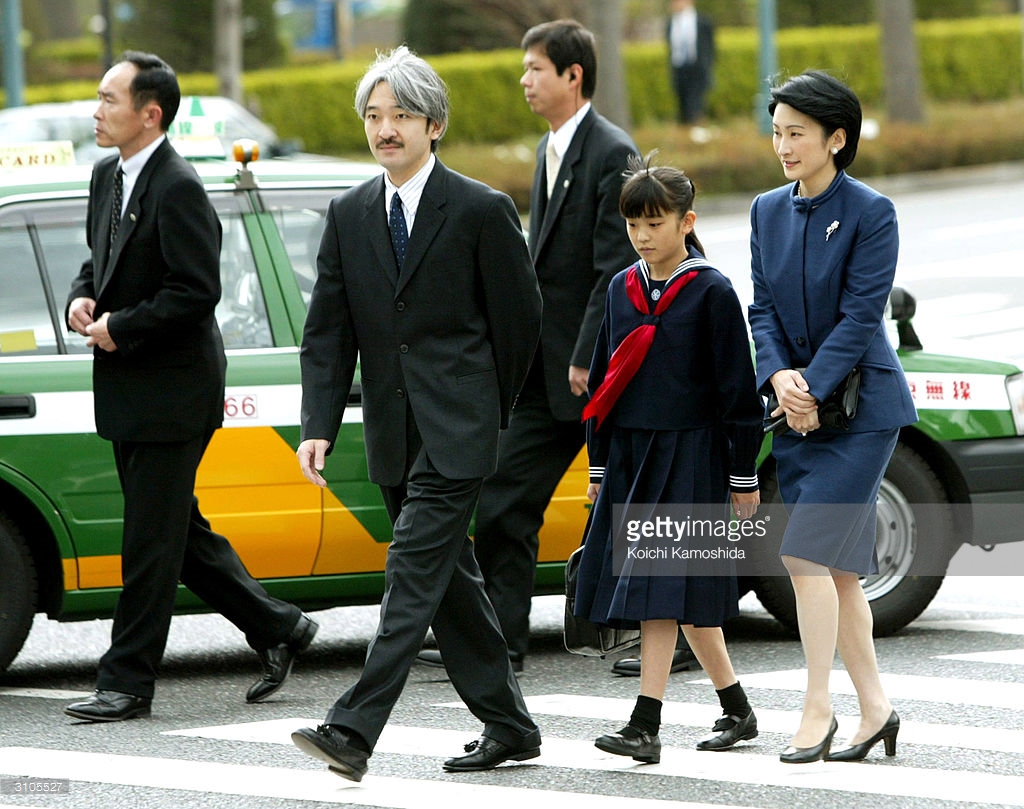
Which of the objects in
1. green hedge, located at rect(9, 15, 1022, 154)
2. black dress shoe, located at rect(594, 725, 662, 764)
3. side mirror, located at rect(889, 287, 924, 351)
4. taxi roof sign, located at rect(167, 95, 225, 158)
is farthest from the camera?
green hedge, located at rect(9, 15, 1022, 154)

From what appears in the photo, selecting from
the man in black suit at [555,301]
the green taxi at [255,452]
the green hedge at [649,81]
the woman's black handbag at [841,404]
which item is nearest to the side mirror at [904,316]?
the green taxi at [255,452]

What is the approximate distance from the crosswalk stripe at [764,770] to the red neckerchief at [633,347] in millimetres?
936

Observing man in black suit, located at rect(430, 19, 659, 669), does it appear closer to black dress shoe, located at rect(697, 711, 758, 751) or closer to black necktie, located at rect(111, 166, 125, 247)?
black dress shoe, located at rect(697, 711, 758, 751)

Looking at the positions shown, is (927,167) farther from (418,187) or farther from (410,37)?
(418,187)

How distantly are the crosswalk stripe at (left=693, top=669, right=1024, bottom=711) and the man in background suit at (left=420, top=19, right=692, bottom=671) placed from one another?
0.76 metres

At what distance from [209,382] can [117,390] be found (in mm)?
277

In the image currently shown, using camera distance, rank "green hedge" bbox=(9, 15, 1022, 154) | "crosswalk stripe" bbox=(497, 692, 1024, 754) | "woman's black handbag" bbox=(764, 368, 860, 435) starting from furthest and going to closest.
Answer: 1. "green hedge" bbox=(9, 15, 1022, 154)
2. "crosswalk stripe" bbox=(497, 692, 1024, 754)
3. "woman's black handbag" bbox=(764, 368, 860, 435)

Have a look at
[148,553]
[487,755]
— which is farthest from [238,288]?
[487,755]

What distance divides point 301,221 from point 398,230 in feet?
5.21

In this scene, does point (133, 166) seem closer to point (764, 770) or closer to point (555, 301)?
point (555, 301)

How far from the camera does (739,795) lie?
4.66 m

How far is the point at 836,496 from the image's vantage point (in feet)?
15.9

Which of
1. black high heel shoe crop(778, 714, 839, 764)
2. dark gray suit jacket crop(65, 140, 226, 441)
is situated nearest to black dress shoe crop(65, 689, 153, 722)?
dark gray suit jacket crop(65, 140, 226, 441)

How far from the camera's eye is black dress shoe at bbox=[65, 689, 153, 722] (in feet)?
18.4
